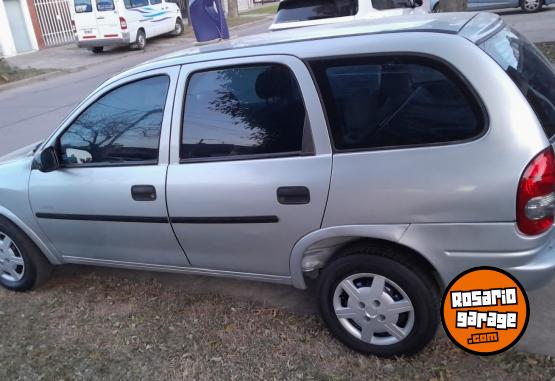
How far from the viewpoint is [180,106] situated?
120 inches

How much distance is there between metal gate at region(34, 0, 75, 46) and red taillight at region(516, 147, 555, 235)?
22.0m

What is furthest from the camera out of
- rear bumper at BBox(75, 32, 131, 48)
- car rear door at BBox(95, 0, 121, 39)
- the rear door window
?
rear bumper at BBox(75, 32, 131, 48)

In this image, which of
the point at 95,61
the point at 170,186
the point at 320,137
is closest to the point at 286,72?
the point at 320,137

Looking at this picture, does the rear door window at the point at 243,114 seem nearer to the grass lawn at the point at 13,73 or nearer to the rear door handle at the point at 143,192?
the rear door handle at the point at 143,192

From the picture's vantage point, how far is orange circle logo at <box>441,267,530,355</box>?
2.47 metres

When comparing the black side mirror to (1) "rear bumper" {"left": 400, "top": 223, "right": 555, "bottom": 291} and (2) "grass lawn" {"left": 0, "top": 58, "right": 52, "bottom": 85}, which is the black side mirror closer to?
(1) "rear bumper" {"left": 400, "top": 223, "right": 555, "bottom": 291}

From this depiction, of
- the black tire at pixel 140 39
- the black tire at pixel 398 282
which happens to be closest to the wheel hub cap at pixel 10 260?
the black tire at pixel 398 282

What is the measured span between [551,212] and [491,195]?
0.32 m

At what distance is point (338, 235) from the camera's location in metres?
2.68

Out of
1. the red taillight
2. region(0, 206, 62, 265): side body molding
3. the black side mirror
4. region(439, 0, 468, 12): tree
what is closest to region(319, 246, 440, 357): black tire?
the red taillight

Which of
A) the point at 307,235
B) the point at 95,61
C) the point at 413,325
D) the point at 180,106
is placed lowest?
the point at 95,61

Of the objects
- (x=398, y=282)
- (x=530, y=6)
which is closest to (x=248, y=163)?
(x=398, y=282)

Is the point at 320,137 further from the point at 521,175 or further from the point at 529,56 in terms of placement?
the point at 529,56

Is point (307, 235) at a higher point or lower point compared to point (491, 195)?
lower
